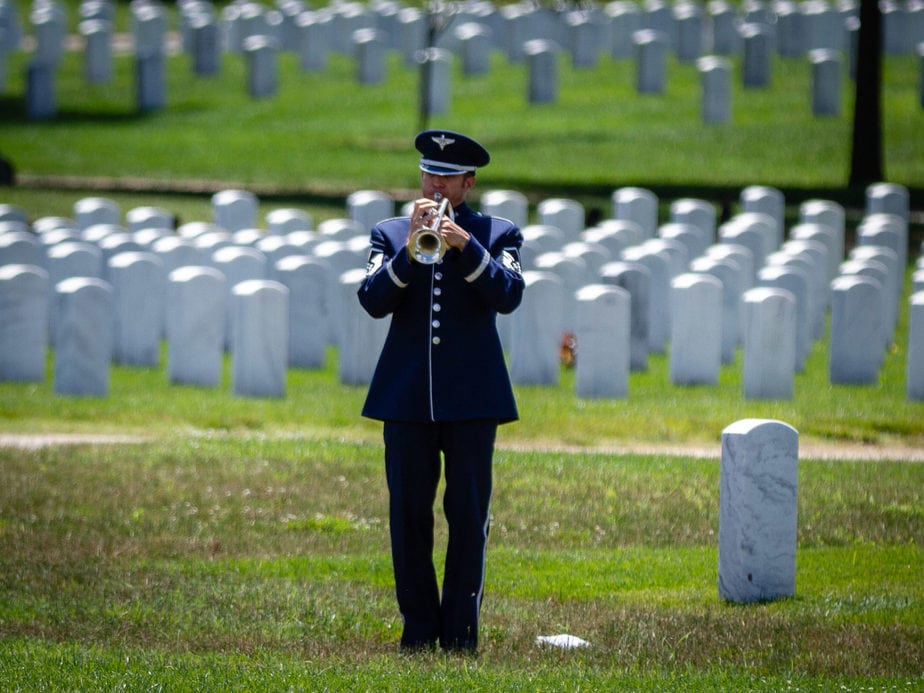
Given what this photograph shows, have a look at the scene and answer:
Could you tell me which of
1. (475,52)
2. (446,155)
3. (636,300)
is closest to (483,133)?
(475,52)

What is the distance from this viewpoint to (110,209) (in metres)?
19.4

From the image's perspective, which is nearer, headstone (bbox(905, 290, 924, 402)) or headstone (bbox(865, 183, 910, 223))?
headstone (bbox(905, 290, 924, 402))

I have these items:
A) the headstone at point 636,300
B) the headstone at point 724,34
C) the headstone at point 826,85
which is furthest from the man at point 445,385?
the headstone at point 724,34

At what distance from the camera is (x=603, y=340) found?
1330cm

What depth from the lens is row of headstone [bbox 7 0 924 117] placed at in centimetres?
3164

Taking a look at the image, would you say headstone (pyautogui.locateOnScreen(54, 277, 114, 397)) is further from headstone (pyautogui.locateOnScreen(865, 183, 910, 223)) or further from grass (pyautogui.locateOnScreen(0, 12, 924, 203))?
grass (pyautogui.locateOnScreen(0, 12, 924, 203))

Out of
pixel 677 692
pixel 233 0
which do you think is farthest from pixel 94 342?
pixel 233 0

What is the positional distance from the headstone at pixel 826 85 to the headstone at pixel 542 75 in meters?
4.63

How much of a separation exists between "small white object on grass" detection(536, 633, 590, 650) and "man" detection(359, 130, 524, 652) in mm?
448

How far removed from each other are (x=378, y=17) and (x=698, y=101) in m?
9.22

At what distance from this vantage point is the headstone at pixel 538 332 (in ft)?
45.8

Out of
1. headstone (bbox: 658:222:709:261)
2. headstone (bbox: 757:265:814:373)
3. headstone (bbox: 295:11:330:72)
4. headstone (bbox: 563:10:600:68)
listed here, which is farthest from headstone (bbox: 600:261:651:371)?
headstone (bbox: 295:11:330:72)

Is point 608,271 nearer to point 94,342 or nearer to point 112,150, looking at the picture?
point 94,342

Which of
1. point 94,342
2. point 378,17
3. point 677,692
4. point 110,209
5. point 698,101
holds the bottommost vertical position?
point 677,692
